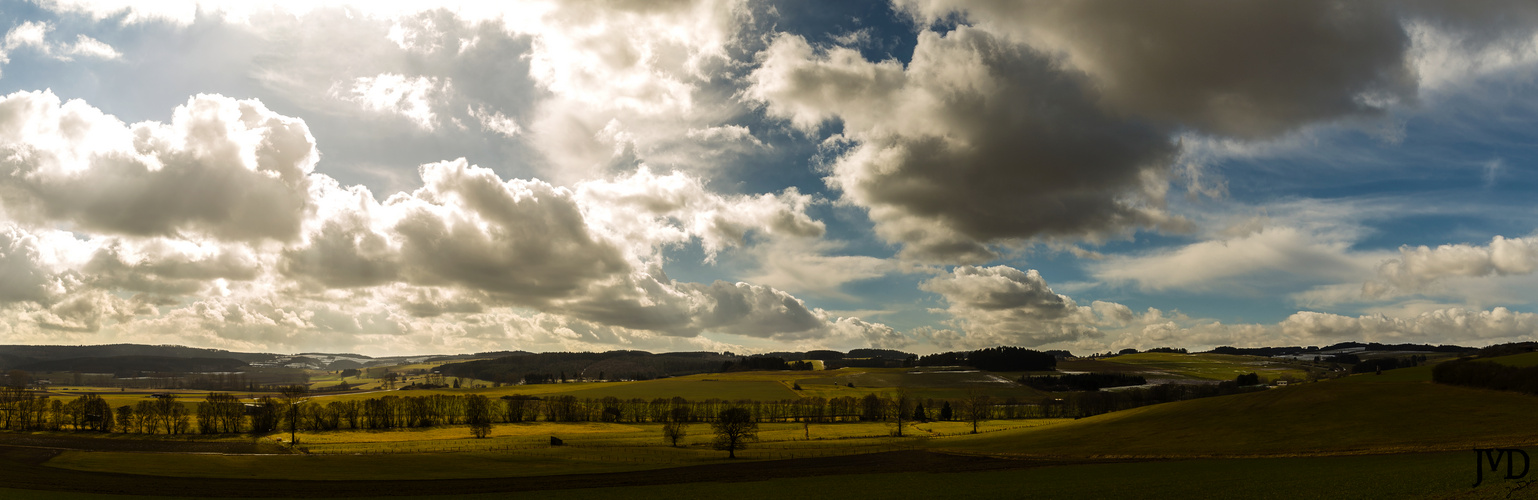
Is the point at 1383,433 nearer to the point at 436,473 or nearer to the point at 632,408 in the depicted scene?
the point at 436,473

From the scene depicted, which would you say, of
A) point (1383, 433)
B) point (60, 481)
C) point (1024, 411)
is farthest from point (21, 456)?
point (1024, 411)

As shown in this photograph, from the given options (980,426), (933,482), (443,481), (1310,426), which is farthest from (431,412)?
(1310,426)

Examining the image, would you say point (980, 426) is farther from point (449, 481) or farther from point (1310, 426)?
point (449, 481)

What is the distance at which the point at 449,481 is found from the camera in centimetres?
7262

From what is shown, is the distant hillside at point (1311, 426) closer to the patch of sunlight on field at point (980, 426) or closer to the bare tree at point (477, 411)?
the patch of sunlight on field at point (980, 426)

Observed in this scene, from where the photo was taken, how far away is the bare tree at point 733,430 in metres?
103

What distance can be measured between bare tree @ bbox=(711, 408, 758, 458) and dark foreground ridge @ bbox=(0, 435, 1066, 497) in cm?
1720

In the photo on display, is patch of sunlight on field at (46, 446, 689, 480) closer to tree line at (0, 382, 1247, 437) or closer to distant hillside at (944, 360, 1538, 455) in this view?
tree line at (0, 382, 1247, 437)

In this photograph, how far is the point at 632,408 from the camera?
610 feet

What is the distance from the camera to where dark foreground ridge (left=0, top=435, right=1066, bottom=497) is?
215 ft

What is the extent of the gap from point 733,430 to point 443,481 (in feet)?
135

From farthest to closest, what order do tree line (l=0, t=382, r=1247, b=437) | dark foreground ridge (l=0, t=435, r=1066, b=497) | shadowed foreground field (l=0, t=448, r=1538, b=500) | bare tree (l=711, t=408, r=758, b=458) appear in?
tree line (l=0, t=382, r=1247, b=437), bare tree (l=711, t=408, r=758, b=458), dark foreground ridge (l=0, t=435, r=1066, b=497), shadowed foreground field (l=0, t=448, r=1538, b=500)

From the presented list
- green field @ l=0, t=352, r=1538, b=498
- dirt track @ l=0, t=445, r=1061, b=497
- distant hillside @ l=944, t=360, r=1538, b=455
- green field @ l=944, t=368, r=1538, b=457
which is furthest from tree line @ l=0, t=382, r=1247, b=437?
dirt track @ l=0, t=445, r=1061, b=497

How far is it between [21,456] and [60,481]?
35.6m
